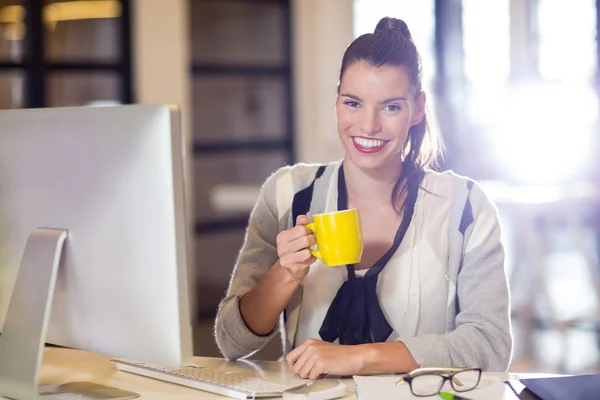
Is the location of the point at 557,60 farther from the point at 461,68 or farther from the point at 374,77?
the point at 374,77

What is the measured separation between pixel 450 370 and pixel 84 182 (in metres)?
0.59

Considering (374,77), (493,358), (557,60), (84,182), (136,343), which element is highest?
(557,60)

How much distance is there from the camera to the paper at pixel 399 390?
3.96ft

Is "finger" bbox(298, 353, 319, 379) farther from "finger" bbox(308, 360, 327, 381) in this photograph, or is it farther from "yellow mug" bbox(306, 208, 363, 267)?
"yellow mug" bbox(306, 208, 363, 267)

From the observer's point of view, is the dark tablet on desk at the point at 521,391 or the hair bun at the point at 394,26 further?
the hair bun at the point at 394,26

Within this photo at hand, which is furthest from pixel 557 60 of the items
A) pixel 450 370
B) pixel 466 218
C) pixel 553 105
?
pixel 450 370

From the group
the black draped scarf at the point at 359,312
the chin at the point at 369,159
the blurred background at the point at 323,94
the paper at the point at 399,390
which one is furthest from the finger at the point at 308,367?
the blurred background at the point at 323,94

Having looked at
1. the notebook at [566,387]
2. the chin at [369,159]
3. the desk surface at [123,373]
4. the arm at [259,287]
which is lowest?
the desk surface at [123,373]

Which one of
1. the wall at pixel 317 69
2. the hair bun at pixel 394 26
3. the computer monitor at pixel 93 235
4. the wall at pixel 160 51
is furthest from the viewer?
the wall at pixel 317 69

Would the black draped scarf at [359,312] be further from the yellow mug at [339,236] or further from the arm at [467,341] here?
the yellow mug at [339,236]

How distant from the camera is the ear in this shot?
1700 millimetres

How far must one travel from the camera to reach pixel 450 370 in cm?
125

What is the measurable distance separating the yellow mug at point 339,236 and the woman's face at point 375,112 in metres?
0.30

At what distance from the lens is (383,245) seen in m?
1.69
